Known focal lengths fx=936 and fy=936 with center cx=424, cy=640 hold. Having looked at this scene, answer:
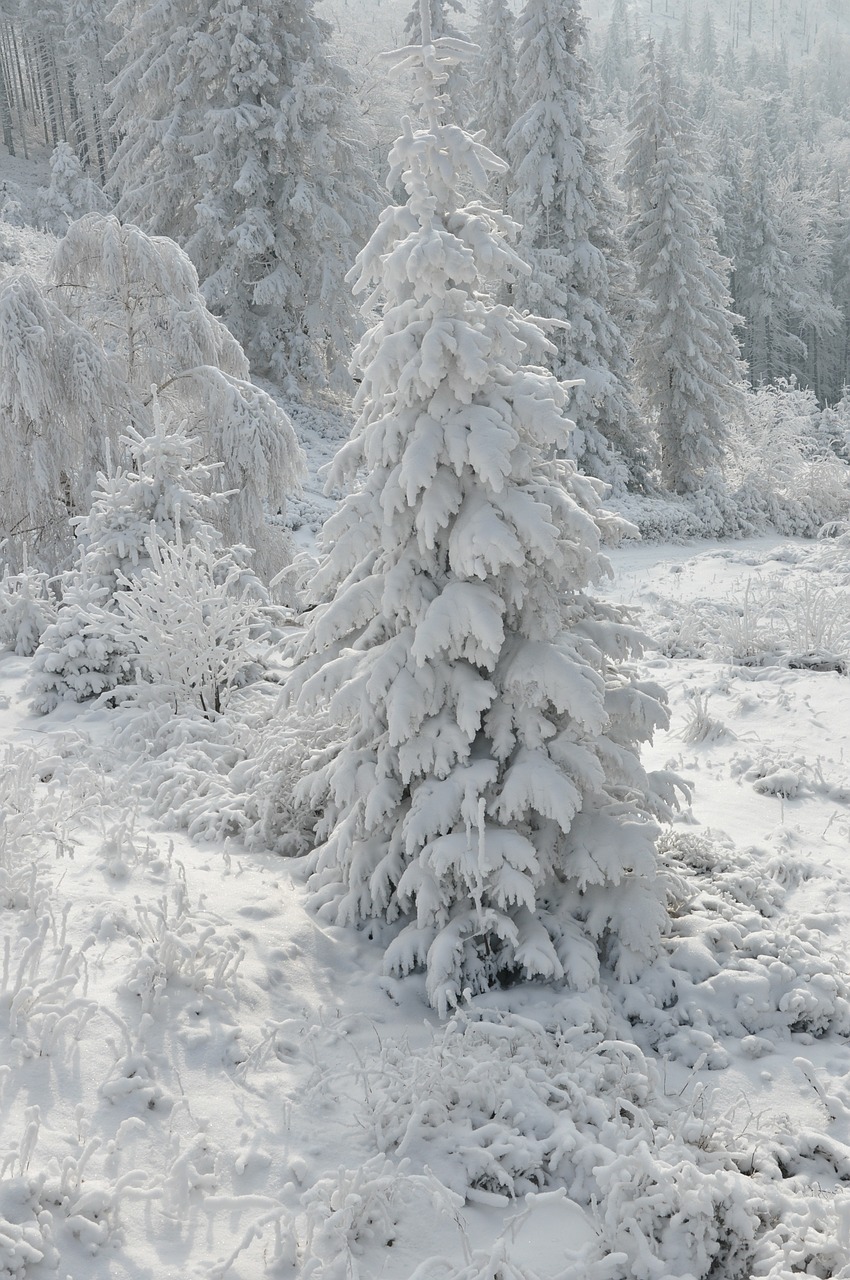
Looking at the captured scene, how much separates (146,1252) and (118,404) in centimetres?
871

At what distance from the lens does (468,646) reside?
439 centimetres

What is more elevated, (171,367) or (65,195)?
(65,195)

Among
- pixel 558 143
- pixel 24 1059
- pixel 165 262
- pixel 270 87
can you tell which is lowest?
pixel 24 1059

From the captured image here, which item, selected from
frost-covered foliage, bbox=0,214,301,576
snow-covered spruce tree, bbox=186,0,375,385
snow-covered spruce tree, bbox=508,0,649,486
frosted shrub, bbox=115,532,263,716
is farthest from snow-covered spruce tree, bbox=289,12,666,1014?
snow-covered spruce tree, bbox=508,0,649,486

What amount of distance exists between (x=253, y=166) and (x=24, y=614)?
43.0 feet

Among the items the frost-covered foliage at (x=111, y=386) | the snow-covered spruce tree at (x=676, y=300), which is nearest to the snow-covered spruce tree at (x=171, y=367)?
the frost-covered foliage at (x=111, y=386)

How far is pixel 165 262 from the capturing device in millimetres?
10352

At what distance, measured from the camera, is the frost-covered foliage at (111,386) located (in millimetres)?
9297

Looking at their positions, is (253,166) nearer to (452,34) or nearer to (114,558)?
(452,34)

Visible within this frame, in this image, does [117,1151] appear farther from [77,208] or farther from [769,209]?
[769,209]

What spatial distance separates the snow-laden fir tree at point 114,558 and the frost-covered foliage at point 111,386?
124cm

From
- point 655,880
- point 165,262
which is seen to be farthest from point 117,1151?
point 165,262

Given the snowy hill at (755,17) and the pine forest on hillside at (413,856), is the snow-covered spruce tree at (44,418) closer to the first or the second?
the pine forest on hillside at (413,856)

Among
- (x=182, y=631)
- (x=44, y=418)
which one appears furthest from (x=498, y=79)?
(x=182, y=631)
